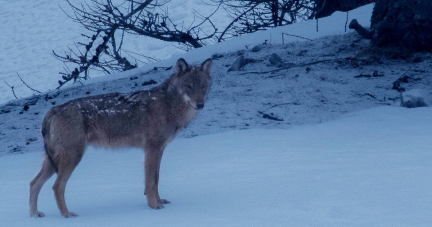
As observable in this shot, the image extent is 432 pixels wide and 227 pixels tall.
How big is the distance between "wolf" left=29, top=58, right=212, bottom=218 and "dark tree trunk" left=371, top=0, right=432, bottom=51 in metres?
5.85

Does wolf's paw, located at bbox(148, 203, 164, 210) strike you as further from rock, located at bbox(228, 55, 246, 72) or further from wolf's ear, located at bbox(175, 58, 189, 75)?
Result: rock, located at bbox(228, 55, 246, 72)

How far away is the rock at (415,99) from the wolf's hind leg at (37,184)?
5.34m

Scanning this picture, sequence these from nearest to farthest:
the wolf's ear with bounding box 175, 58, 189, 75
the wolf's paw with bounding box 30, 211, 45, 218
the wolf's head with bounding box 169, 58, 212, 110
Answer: the wolf's paw with bounding box 30, 211, 45, 218, the wolf's head with bounding box 169, 58, 212, 110, the wolf's ear with bounding box 175, 58, 189, 75

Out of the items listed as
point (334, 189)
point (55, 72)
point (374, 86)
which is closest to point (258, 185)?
point (334, 189)

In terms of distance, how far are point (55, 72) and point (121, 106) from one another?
1587 centimetres

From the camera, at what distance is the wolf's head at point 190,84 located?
212 inches

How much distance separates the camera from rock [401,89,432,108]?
810 cm

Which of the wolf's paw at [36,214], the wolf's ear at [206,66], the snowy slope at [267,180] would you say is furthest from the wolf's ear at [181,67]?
the wolf's paw at [36,214]

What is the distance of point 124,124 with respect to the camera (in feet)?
16.8

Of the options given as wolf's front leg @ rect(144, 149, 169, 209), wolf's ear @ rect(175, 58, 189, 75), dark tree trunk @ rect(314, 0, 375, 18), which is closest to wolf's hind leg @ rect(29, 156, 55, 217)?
wolf's front leg @ rect(144, 149, 169, 209)

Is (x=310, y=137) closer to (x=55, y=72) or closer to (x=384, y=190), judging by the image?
(x=384, y=190)

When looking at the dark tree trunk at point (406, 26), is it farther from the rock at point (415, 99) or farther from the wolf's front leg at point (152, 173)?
the wolf's front leg at point (152, 173)

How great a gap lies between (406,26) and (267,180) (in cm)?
623

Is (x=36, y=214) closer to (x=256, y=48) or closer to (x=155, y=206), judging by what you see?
(x=155, y=206)
